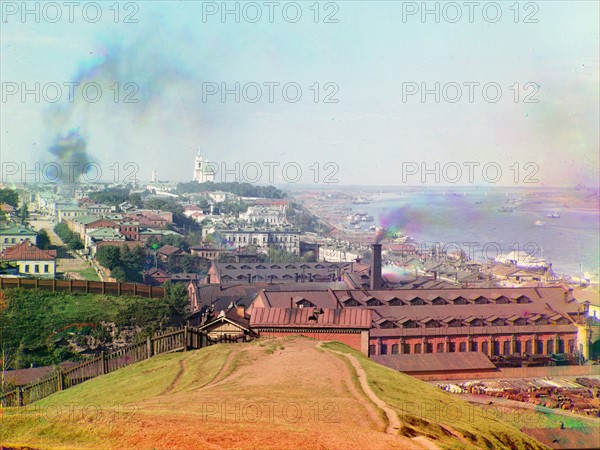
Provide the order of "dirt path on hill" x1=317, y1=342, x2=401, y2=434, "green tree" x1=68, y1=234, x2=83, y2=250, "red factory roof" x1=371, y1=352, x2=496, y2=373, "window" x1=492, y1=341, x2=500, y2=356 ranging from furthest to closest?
"green tree" x1=68, y1=234, x2=83, y2=250 → "window" x1=492, y1=341, x2=500, y2=356 → "red factory roof" x1=371, y1=352, x2=496, y2=373 → "dirt path on hill" x1=317, y1=342, x2=401, y2=434

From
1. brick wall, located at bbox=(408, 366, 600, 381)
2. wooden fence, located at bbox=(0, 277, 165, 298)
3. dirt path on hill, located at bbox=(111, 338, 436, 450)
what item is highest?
wooden fence, located at bbox=(0, 277, 165, 298)

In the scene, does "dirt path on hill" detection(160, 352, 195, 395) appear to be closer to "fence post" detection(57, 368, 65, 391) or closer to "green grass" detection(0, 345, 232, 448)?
"green grass" detection(0, 345, 232, 448)

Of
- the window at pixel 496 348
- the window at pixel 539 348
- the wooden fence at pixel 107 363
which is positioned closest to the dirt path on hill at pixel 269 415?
the wooden fence at pixel 107 363

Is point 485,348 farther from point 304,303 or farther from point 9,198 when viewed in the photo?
point 9,198

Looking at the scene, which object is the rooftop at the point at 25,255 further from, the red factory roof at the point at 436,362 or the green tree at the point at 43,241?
the red factory roof at the point at 436,362

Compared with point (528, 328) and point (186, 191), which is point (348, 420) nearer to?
point (528, 328)

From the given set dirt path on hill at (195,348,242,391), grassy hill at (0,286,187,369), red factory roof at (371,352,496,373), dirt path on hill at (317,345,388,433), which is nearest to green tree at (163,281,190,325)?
grassy hill at (0,286,187,369)

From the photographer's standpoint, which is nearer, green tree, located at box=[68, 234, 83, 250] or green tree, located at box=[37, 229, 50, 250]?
green tree, located at box=[37, 229, 50, 250]
